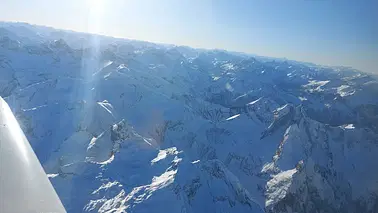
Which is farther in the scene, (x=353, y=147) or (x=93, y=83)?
(x=93, y=83)

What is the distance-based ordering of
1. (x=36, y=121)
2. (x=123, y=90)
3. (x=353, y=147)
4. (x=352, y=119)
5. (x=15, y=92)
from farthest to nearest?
(x=352, y=119) < (x=123, y=90) < (x=353, y=147) < (x=15, y=92) < (x=36, y=121)

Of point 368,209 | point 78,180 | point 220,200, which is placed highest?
point 78,180

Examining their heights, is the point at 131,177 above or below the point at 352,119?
above

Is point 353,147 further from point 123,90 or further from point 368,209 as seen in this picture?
point 123,90

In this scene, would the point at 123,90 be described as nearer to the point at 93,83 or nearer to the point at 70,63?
the point at 93,83

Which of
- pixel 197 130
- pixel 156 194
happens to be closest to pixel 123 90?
pixel 197 130

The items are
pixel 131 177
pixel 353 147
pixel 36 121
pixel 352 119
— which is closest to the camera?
pixel 131 177
